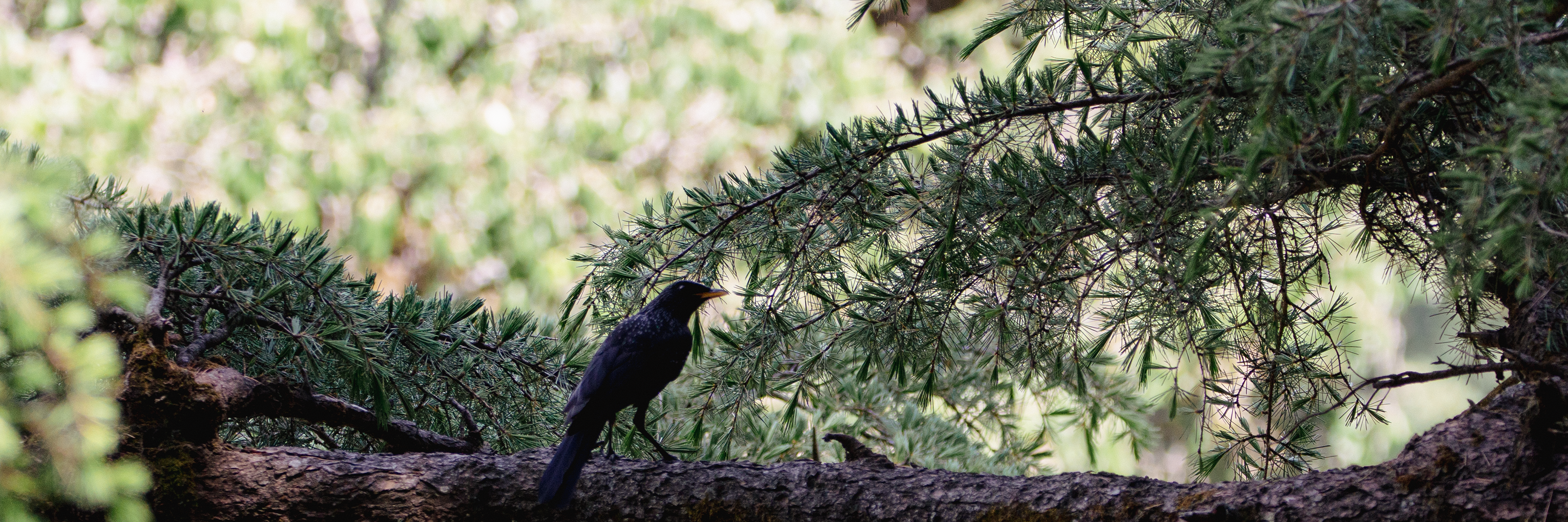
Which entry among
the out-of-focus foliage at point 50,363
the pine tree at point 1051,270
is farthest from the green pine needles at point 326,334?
the out-of-focus foliage at point 50,363

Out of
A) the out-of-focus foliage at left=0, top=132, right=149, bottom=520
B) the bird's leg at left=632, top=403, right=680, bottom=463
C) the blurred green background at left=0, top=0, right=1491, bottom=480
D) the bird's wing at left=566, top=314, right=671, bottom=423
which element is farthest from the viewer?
the blurred green background at left=0, top=0, right=1491, bottom=480

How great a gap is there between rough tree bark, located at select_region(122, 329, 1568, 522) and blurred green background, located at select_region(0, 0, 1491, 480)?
361 centimetres

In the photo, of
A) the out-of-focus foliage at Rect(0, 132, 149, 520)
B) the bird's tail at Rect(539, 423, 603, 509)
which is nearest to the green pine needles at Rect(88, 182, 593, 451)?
the bird's tail at Rect(539, 423, 603, 509)

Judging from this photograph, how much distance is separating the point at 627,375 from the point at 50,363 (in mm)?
972

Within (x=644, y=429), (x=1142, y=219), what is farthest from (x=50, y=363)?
(x=1142, y=219)

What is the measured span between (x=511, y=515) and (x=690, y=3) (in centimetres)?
461

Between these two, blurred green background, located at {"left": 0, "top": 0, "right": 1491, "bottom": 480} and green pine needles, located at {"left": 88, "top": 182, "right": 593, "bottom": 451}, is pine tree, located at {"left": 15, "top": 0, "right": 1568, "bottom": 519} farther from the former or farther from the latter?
blurred green background, located at {"left": 0, "top": 0, "right": 1491, "bottom": 480}

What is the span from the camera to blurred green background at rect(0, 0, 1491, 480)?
5121mm

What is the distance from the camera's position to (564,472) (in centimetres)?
154

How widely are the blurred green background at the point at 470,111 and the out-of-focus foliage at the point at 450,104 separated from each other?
13mm

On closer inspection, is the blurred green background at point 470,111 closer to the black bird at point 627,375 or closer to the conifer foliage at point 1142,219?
the black bird at point 627,375

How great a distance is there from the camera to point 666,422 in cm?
235

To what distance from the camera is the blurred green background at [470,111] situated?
5121mm

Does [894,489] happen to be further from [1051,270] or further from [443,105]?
[443,105]
